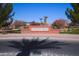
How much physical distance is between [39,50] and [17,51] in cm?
21

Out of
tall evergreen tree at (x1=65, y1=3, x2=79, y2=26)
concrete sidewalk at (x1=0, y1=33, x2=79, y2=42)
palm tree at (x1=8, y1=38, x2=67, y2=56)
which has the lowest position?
palm tree at (x1=8, y1=38, x2=67, y2=56)

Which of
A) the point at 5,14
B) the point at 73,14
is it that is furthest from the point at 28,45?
the point at 73,14

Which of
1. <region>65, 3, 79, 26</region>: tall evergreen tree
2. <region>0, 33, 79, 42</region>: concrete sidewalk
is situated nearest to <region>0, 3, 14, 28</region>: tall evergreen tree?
<region>0, 33, 79, 42</region>: concrete sidewalk

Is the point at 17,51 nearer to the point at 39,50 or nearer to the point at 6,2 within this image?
the point at 39,50

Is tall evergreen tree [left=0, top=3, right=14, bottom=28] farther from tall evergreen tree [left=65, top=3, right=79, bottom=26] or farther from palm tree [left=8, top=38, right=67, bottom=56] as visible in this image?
tall evergreen tree [left=65, top=3, right=79, bottom=26]

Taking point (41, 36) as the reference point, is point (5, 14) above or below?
above

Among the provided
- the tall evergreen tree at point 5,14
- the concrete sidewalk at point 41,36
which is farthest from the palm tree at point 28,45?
the tall evergreen tree at point 5,14

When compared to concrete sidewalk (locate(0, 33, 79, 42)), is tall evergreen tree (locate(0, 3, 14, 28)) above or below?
above

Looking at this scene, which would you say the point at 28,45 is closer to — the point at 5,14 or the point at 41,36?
the point at 41,36

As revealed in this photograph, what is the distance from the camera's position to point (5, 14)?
3.23 meters

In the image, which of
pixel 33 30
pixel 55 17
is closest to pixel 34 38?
pixel 33 30

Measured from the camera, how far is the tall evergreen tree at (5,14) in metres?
3.22

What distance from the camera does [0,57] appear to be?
3217 millimetres

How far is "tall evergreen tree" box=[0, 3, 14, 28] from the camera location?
322 centimetres
